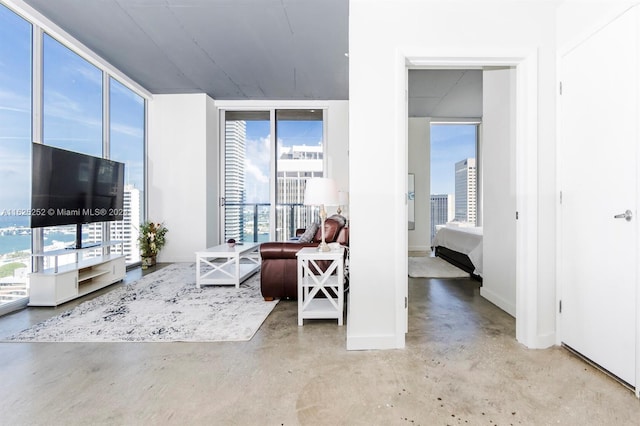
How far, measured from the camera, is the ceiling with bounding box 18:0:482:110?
2.90m

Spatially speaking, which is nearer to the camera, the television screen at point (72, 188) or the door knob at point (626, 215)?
the door knob at point (626, 215)

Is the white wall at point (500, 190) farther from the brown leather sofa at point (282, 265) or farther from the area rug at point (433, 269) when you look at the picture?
the brown leather sofa at point (282, 265)

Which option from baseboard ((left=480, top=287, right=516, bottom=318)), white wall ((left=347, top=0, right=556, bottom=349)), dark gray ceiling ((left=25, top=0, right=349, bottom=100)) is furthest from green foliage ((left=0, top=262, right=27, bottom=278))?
baseboard ((left=480, top=287, right=516, bottom=318))

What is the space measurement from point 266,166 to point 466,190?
462cm

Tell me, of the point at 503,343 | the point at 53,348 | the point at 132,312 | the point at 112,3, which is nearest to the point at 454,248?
the point at 503,343

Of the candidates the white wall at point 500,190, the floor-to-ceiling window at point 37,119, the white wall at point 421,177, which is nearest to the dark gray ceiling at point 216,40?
the floor-to-ceiling window at point 37,119

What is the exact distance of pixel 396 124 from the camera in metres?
2.00

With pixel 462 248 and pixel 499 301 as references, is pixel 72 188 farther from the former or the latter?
pixel 462 248

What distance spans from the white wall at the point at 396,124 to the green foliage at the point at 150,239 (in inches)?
160

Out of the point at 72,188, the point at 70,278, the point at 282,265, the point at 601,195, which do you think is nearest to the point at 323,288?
the point at 282,265

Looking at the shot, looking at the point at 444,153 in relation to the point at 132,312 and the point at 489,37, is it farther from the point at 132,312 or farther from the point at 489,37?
the point at 132,312

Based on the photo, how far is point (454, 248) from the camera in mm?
4488

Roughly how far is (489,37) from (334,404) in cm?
253

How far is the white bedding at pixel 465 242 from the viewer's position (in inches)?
148
